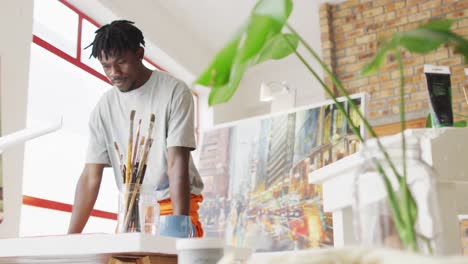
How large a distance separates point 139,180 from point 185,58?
15.2ft

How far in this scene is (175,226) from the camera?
126 centimetres

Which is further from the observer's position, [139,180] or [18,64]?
[18,64]

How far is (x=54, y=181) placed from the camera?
13.0 ft

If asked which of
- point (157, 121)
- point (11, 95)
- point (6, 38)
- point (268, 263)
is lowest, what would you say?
point (268, 263)

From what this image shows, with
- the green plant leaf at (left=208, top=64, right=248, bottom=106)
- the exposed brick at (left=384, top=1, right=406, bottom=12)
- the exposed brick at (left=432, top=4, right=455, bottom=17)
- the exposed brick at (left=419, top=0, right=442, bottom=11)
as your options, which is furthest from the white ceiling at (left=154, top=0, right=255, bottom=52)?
the green plant leaf at (left=208, top=64, right=248, bottom=106)

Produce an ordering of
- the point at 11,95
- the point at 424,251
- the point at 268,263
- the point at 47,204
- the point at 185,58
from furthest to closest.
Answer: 1. the point at 185,58
2. the point at 47,204
3. the point at 11,95
4. the point at 424,251
5. the point at 268,263

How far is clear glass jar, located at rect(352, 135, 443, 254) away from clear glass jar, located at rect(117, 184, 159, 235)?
781mm

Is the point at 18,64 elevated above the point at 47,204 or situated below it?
above

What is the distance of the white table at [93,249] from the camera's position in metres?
1.02

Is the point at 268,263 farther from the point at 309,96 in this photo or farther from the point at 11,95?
the point at 309,96

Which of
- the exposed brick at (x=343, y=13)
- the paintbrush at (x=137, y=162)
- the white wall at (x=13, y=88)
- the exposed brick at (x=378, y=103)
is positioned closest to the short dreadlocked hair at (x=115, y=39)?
the paintbrush at (x=137, y=162)

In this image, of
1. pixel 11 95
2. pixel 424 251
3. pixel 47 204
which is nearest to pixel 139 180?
pixel 424 251

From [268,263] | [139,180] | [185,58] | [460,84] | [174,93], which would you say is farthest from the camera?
[185,58]

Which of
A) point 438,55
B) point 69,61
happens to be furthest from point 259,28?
point 438,55
